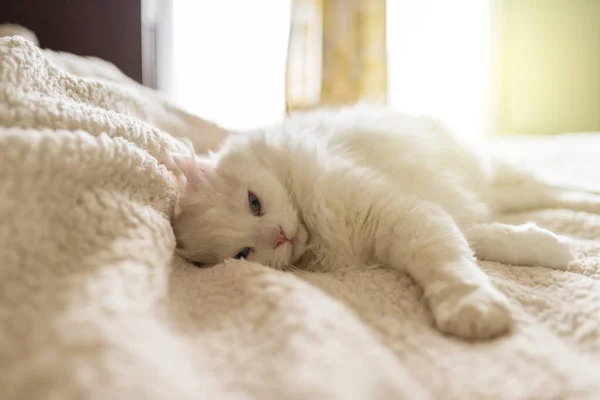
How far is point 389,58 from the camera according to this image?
3955 mm

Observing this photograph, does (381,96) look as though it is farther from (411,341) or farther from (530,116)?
(411,341)

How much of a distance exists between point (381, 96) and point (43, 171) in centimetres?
336

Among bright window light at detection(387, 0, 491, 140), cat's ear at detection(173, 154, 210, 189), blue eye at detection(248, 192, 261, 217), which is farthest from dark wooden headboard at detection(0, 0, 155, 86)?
bright window light at detection(387, 0, 491, 140)

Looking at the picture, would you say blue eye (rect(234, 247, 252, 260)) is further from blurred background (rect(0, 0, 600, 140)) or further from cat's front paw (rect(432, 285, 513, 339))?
blurred background (rect(0, 0, 600, 140))

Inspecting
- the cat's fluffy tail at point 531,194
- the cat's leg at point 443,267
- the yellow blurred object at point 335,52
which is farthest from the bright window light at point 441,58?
the cat's leg at point 443,267

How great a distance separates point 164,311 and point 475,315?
44 centimetres

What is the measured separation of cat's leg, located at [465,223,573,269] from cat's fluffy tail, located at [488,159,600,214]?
0.52 meters

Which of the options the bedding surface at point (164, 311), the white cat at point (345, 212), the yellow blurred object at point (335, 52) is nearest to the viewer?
the bedding surface at point (164, 311)

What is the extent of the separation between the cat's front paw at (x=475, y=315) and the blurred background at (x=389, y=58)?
267cm

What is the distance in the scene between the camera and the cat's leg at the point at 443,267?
0.67 metres

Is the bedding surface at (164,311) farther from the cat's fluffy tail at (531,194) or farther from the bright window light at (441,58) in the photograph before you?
the bright window light at (441,58)

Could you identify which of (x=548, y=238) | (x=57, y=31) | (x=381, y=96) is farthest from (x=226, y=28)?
(x=548, y=238)

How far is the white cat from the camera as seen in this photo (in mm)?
935

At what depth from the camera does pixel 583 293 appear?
786 millimetres
